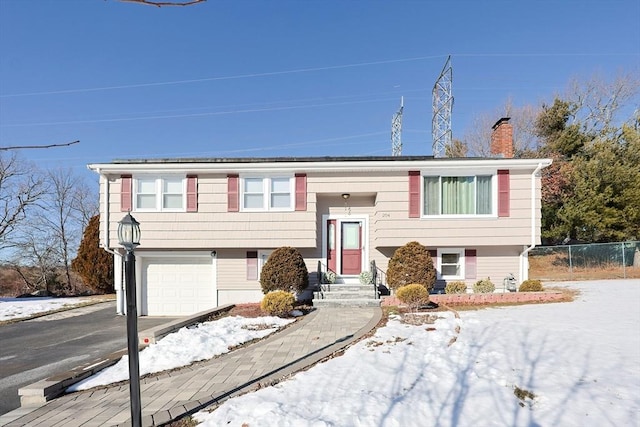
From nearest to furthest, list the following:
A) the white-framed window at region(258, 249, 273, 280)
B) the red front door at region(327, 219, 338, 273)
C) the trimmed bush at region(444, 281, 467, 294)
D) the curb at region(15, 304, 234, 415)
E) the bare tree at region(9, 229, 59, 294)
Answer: the curb at region(15, 304, 234, 415) < the trimmed bush at region(444, 281, 467, 294) < the white-framed window at region(258, 249, 273, 280) < the red front door at region(327, 219, 338, 273) < the bare tree at region(9, 229, 59, 294)

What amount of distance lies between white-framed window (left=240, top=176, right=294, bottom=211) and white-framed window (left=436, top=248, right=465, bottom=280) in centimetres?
581

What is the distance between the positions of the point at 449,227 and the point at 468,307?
2864 millimetres

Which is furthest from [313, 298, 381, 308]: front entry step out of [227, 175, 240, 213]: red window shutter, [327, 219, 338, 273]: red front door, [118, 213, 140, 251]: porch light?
[118, 213, 140, 251]: porch light

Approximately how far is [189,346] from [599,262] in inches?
810

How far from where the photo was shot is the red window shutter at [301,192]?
449 inches

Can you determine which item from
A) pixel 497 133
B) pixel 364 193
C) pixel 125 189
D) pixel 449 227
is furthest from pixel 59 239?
pixel 497 133

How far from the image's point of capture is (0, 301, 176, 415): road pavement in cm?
638

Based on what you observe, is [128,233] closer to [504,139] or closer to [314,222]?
[314,222]

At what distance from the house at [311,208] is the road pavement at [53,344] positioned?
1902mm

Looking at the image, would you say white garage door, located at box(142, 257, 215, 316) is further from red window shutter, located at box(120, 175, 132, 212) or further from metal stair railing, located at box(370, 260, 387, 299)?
metal stair railing, located at box(370, 260, 387, 299)

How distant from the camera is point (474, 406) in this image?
147 inches

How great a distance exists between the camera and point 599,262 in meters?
17.2

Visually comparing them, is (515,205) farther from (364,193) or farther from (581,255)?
(581,255)

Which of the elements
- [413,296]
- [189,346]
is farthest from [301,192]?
[189,346]
